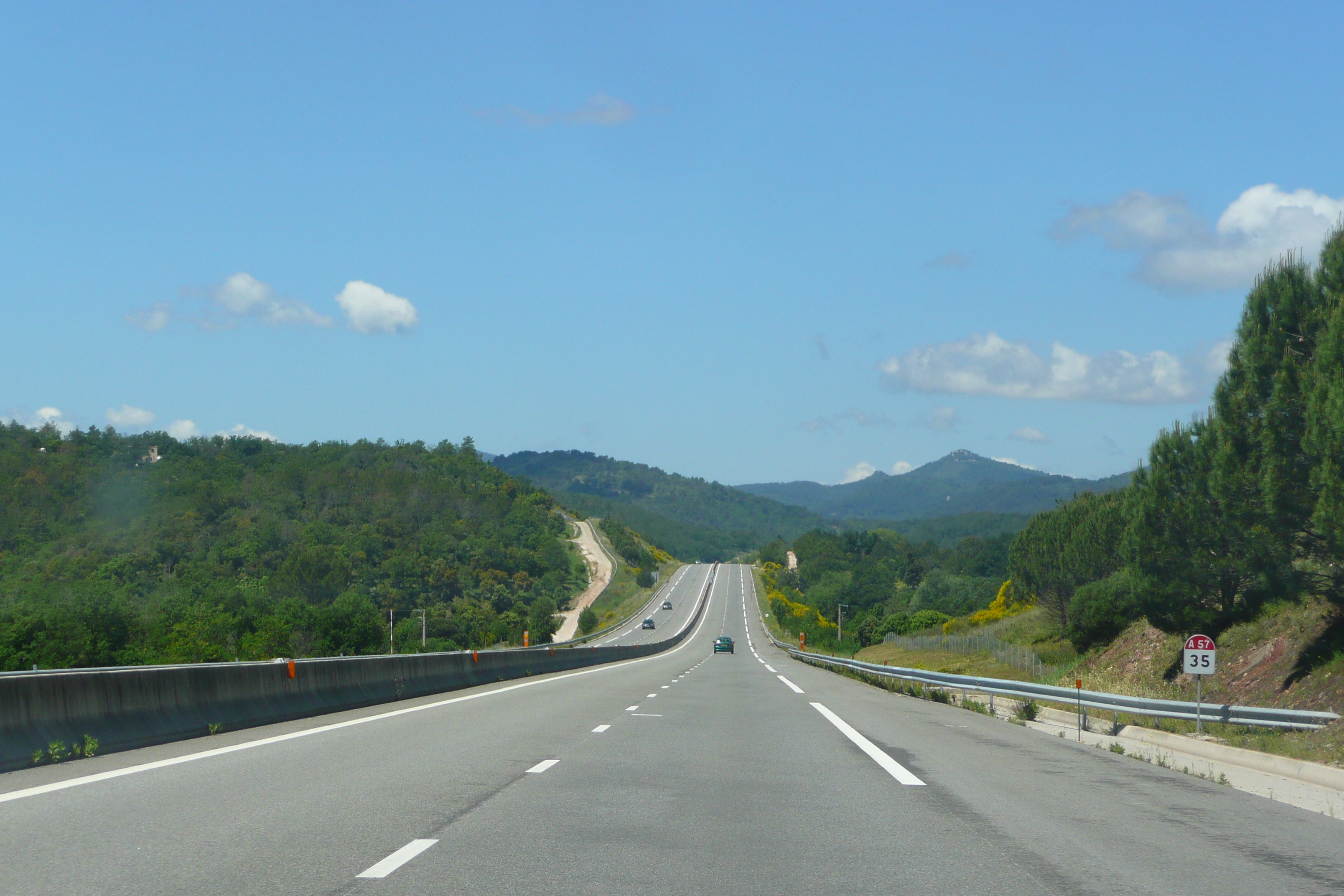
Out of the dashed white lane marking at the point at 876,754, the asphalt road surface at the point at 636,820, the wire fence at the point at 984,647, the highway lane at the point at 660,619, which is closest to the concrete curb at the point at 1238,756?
the asphalt road surface at the point at 636,820

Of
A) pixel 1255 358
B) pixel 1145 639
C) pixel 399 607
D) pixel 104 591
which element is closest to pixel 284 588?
pixel 399 607

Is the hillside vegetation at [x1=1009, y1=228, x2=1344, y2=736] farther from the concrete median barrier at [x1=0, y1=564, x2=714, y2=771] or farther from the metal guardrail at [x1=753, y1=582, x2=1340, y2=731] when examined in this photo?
the concrete median barrier at [x1=0, y1=564, x2=714, y2=771]

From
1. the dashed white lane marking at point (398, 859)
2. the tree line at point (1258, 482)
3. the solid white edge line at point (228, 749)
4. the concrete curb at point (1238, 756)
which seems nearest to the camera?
the dashed white lane marking at point (398, 859)

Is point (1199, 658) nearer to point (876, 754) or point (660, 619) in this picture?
point (876, 754)

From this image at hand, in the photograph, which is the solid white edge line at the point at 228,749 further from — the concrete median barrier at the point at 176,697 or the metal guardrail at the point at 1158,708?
the metal guardrail at the point at 1158,708

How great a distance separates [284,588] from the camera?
16000 cm

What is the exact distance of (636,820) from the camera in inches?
362

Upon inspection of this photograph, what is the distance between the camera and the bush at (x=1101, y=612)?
152 feet

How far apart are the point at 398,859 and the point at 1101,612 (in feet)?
145

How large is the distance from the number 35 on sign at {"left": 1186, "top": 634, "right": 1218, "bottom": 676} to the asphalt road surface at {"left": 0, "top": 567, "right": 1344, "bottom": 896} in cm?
176

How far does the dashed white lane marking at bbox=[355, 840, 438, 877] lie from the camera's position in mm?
6980

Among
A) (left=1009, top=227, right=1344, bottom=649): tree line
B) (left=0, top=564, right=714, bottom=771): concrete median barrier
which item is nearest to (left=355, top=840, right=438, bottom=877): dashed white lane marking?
(left=0, top=564, right=714, bottom=771): concrete median barrier

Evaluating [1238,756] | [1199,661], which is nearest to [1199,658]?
[1199,661]

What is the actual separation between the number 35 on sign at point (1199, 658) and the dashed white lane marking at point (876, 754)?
4.30m
